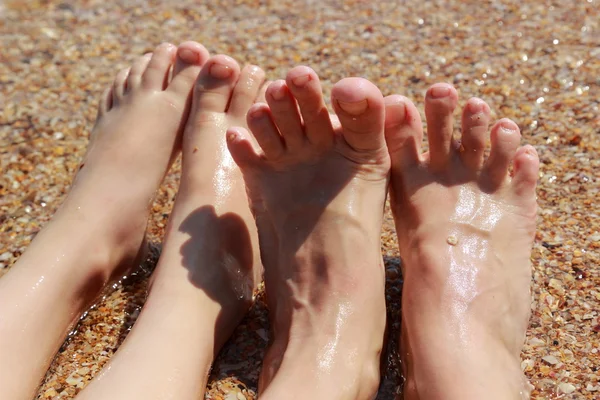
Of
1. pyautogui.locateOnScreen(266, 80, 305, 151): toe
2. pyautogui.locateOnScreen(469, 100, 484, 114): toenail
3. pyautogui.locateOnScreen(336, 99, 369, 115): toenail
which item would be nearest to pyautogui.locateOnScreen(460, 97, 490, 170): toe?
pyautogui.locateOnScreen(469, 100, 484, 114): toenail

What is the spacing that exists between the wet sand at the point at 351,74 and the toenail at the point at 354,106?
21.4 inches

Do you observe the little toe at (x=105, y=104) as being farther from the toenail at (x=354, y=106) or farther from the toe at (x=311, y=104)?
the toenail at (x=354, y=106)

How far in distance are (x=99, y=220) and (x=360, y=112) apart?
830mm

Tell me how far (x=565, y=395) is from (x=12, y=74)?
2.41 metres

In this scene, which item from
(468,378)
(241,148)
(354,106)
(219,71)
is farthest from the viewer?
(219,71)

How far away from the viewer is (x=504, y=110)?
2.76 m

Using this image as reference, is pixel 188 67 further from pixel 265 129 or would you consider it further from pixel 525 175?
pixel 525 175

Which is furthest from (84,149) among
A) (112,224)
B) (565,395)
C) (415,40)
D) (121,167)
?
(565,395)

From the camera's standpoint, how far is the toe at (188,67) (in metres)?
2.44

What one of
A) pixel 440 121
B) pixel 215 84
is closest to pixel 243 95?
pixel 215 84

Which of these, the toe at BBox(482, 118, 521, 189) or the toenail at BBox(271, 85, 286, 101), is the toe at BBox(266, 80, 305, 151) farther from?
the toe at BBox(482, 118, 521, 189)

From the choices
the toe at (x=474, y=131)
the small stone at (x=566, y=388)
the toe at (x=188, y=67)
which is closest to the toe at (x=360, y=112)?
the toe at (x=474, y=131)

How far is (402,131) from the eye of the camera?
6.98ft

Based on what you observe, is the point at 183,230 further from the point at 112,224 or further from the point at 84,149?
the point at 84,149
